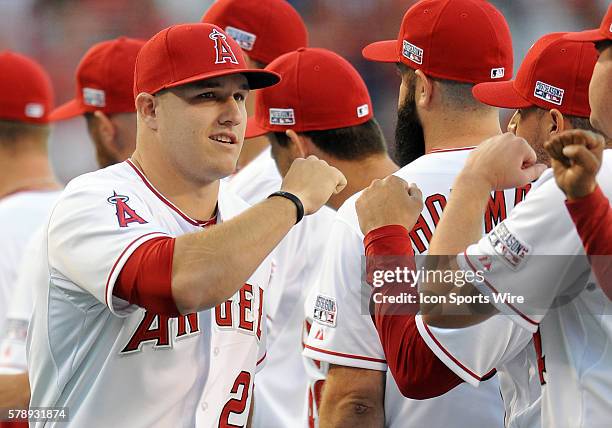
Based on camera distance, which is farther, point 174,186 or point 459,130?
point 459,130

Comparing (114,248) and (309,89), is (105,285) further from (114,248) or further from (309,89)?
(309,89)

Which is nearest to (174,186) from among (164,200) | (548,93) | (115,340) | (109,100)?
(164,200)

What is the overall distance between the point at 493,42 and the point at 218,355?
48.1 inches

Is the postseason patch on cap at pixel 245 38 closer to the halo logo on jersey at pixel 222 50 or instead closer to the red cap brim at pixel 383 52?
the red cap brim at pixel 383 52

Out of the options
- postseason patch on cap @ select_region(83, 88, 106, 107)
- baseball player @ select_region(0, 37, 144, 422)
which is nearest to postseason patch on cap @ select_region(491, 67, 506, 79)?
baseball player @ select_region(0, 37, 144, 422)

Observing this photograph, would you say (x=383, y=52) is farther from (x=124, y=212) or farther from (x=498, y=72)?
(x=124, y=212)

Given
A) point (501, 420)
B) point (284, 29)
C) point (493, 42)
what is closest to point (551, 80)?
point (493, 42)

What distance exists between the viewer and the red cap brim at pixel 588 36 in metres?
2.17

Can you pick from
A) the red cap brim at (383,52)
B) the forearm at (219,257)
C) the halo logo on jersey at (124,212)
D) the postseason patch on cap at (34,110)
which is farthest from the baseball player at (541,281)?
the postseason patch on cap at (34,110)

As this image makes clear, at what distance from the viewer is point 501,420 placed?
263cm

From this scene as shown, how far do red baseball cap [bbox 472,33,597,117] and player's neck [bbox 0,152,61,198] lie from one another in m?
2.18

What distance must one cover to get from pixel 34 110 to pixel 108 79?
521 millimetres

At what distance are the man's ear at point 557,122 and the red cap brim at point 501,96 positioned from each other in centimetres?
7

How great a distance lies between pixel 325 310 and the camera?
2691 mm
